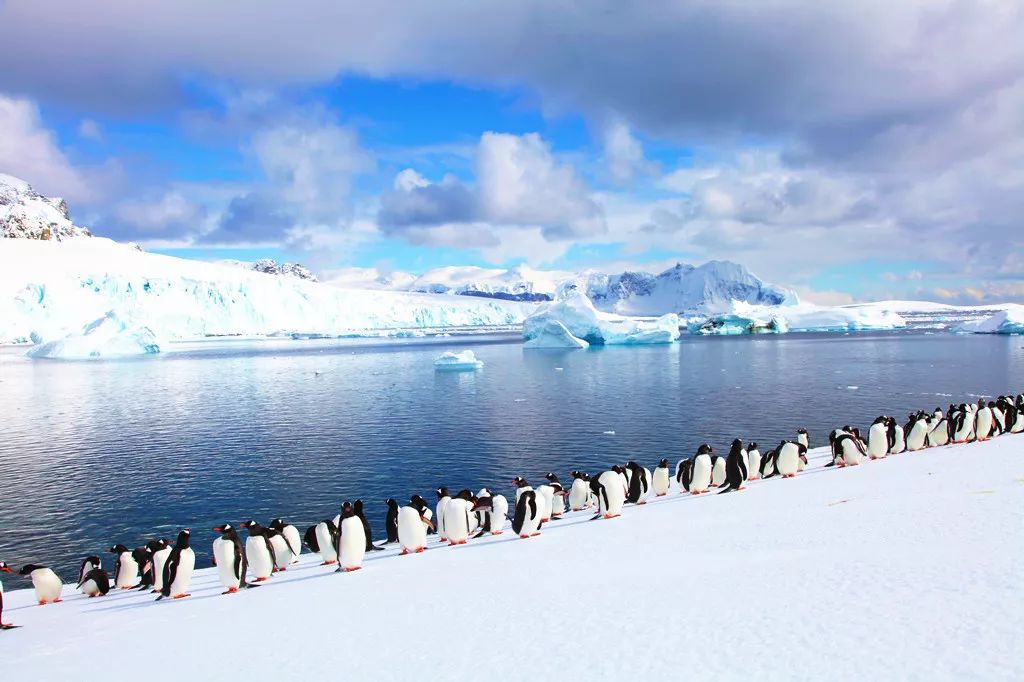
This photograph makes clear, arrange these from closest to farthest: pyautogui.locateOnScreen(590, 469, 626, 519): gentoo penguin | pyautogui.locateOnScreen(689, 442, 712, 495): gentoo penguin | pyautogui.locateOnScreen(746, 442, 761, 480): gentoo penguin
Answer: pyautogui.locateOnScreen(590, 469, 626, 519): gentoo penguin → pyautogui.locateOnScreen(689, 442, 712, 495): gentoo penguin → pyautogui.locateOnScreen(746, 442, 761, 480): gentoo penguin

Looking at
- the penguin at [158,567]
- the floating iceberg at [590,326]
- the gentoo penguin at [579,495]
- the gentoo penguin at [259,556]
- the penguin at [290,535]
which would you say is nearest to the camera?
the gentoo penguin at [259,556]

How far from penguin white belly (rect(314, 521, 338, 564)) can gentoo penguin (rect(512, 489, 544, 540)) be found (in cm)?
235

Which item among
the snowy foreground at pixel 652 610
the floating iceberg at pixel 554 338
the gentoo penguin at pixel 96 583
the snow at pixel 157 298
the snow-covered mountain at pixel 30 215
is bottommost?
the gentoo penguin at pixel 96 583

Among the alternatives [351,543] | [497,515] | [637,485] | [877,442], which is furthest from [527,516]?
[877,442]

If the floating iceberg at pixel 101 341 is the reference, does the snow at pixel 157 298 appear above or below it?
above

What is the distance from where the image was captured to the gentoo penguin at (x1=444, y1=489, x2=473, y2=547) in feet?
29.2

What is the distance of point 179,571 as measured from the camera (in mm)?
7656

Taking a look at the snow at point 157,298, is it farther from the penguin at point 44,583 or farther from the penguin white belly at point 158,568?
the penguin white belly at point 158,568

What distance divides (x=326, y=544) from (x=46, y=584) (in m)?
3.21

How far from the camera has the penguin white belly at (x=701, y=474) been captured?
36.0 ft

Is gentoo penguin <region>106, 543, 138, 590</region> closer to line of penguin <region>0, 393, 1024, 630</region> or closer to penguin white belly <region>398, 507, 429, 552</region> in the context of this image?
line of penguin <region>0, 393, 1024, 630</region>

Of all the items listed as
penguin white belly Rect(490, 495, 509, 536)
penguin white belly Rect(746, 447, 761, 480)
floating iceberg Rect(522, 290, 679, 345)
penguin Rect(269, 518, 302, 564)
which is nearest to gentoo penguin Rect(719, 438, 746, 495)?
penguin white belly Rect(746, 447, 761, 480)

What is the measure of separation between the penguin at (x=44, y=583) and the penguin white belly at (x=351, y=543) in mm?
3401

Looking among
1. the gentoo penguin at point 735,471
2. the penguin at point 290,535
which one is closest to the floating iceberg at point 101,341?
the penguin at point 290,535
